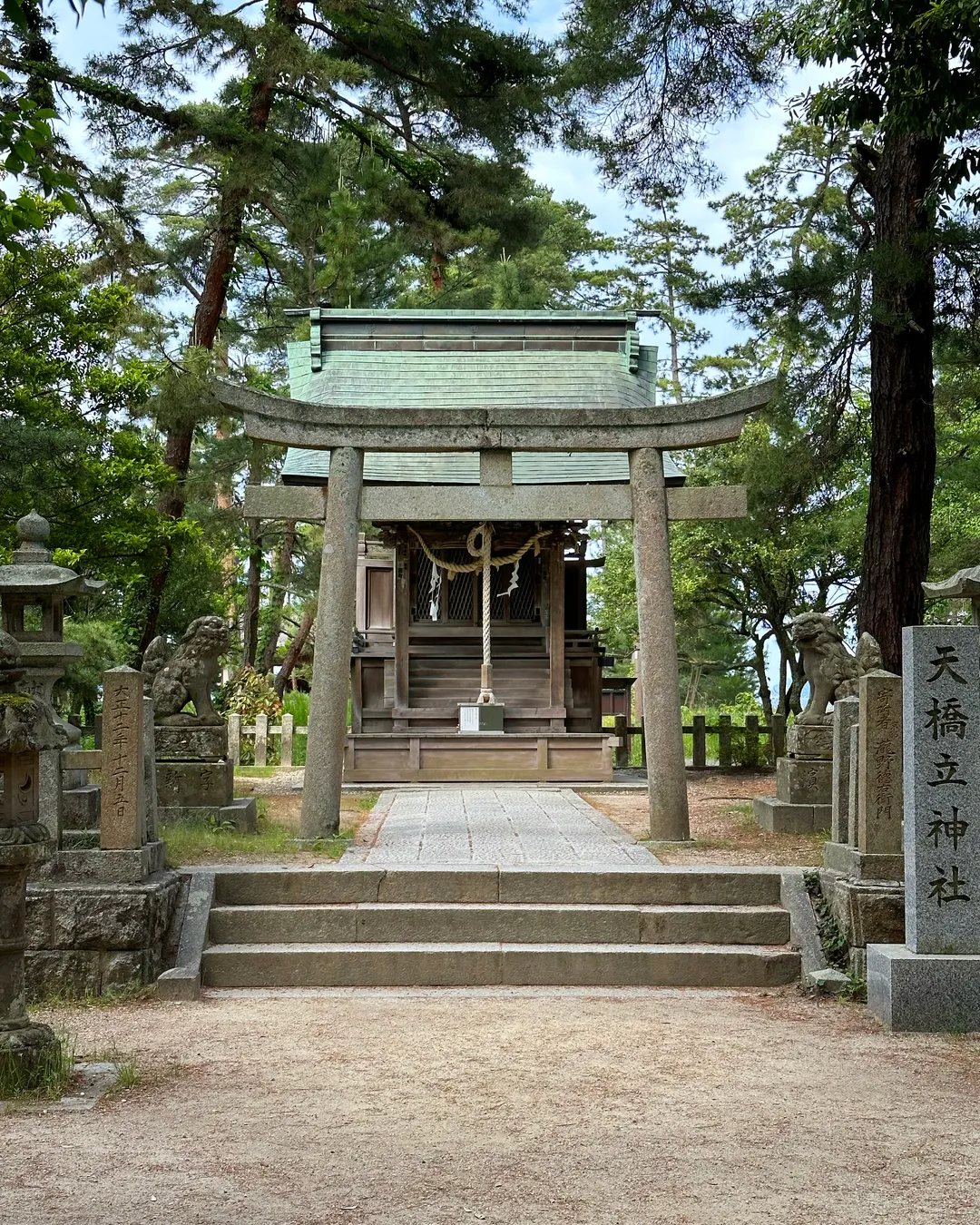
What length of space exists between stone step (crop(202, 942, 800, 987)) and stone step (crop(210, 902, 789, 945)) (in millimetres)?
205

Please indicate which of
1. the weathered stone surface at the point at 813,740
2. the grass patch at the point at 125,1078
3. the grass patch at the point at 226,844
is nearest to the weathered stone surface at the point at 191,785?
the grass patch at the point at 226,844

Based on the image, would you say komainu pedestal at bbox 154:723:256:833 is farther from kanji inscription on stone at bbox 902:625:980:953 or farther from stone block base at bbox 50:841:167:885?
kanji inscription on stone at bbox 902:625:980:953

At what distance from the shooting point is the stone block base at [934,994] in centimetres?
650

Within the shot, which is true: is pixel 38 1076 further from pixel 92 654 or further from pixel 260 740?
pixel 92 654

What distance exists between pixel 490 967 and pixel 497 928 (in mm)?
373

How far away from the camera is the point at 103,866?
7.46 metres

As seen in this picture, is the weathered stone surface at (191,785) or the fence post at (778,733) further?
the fence post at (778,733)

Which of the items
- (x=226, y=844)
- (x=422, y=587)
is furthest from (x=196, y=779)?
(x=422, y=587)

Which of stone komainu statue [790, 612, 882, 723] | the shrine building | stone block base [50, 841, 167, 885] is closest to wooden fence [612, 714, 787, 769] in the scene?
Answer: the shrine building

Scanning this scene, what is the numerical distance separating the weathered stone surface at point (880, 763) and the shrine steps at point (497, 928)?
96 centimetres

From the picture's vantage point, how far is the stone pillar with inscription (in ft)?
21.8

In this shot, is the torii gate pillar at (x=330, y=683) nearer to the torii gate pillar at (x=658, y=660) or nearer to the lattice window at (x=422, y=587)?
the torii gate pillar at (x=658, y=660)

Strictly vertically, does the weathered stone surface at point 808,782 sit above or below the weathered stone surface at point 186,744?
below

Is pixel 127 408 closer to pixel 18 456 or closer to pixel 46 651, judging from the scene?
pixel 18 456
